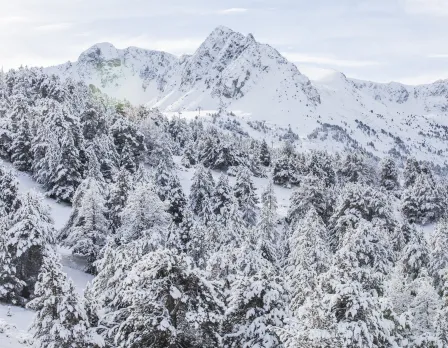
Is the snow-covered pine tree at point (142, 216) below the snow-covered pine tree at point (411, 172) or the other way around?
the other way around

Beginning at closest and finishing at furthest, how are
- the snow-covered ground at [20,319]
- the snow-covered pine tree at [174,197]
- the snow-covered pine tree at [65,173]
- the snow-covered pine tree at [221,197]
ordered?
the snow-covered ground at [20,319]
the snow-covered pine tree at [174,197]
the snow-covered pine tree at [65,173]
the snow-covered pine tree at [221,197]

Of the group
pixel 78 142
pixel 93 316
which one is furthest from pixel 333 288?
pixel 78 142

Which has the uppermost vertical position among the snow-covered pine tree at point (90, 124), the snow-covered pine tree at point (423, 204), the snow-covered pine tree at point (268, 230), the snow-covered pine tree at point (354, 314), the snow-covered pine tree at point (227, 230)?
the snow-covered pine tree at point (90, 124)

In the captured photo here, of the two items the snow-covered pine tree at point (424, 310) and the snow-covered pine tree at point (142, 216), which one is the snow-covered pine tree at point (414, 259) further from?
the snow-covered pine tree at point (142, 216)

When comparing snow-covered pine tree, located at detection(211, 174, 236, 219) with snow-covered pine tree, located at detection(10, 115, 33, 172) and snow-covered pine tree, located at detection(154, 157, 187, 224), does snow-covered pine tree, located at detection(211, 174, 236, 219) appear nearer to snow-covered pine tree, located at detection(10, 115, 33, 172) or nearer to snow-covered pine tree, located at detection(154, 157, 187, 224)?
snow-covered pine tree, located at detection(154, 157, 187, 224)

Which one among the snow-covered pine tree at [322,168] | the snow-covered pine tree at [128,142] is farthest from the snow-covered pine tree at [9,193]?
the snow-covered pine tree at [322,168]

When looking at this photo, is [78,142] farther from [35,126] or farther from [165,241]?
[165,241]
